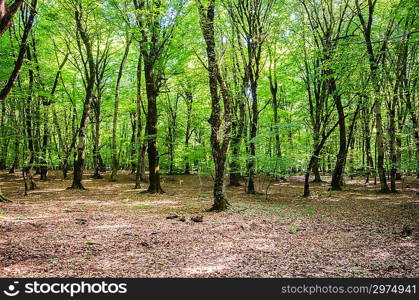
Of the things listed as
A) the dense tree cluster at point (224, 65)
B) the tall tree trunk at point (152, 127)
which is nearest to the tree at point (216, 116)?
the dense tree cluster at point (224, 65)

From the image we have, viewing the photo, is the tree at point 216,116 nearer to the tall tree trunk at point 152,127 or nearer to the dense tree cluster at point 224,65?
the dense tree cluster at point 224,65

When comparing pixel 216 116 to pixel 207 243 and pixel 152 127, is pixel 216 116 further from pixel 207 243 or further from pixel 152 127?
pixel 152 127

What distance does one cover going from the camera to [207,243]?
6406 mm

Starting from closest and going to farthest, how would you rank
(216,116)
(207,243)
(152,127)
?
1. (207,243)
2. (216,116)
3. (152,127)

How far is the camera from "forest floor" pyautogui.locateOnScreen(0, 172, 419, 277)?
15.4 ft

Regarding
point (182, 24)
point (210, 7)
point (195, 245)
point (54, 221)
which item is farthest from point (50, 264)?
point (182, 24)

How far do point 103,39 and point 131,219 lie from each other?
18.6 meters

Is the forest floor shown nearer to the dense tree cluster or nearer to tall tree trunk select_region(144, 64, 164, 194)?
the dense tree cluster

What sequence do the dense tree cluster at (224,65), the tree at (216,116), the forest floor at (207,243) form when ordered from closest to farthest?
the forest floor at (207,243), the tree at (216,116), the dense tree cluster at (224,65)

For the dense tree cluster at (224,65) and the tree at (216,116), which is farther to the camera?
the dense tree cluster at (224,65)

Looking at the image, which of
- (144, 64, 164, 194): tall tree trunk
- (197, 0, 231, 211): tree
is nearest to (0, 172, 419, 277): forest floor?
(197, 0, 231, 211): tree

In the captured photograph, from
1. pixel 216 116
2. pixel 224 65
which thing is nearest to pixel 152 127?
pixel 224 65

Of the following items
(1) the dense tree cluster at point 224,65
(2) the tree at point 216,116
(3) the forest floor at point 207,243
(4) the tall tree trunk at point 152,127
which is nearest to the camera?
(3) the forest floor at point 207,243

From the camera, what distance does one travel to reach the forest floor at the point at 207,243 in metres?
4.70
